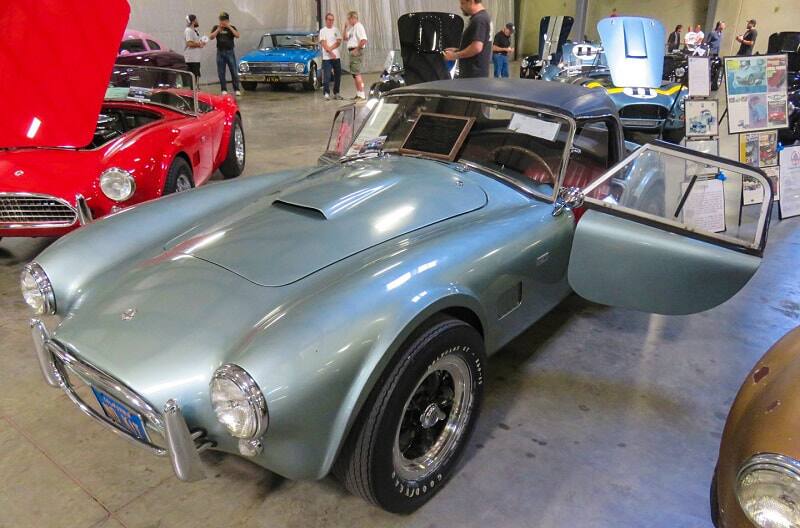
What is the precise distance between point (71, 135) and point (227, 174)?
8.00ft

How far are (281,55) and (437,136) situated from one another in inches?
421

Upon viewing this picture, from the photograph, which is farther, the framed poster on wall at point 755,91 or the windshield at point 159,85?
the windshield at point 159,85

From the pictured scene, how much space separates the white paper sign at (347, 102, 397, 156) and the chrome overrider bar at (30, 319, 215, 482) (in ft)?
5.92

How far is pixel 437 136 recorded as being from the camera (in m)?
2.93

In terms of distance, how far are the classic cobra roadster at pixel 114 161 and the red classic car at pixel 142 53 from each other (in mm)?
6560

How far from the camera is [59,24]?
11.1ft

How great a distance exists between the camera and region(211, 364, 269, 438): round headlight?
1.48 metres

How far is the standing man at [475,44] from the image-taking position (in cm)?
550

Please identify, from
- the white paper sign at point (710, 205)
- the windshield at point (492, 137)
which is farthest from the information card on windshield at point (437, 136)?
the white paper sign at point (710, 205)

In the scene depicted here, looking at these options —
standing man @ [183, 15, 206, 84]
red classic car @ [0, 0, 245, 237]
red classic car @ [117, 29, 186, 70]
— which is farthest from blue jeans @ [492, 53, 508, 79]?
red classic car @ [0, 0, 245, 237]

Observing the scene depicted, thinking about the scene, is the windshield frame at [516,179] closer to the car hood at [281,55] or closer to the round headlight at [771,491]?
the round headlight at [771,491]

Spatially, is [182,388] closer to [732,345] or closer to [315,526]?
[315,526]

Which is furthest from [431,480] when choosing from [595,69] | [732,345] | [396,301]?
[595,69]

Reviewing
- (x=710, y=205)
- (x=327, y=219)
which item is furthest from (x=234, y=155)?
(x=710, y=205)
